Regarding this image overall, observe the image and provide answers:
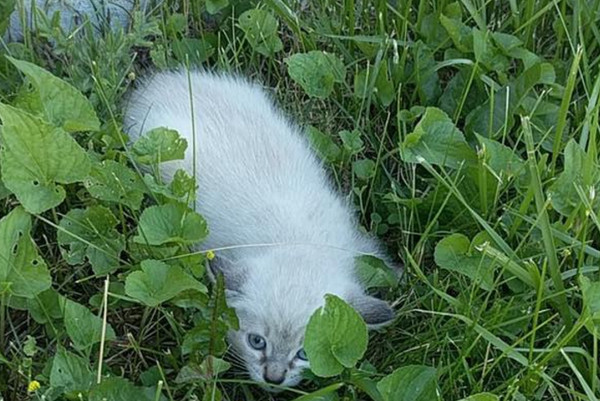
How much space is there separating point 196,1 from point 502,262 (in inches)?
54.3

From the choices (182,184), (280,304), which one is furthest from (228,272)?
(182,184)

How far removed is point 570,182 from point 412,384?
64 centimetres

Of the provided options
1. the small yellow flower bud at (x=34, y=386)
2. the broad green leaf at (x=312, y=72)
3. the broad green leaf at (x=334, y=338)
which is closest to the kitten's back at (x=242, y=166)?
the broad green leaf at (x=312, y=72)

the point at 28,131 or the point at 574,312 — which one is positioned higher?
the point at 28,131

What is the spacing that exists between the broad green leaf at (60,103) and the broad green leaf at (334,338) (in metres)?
0.73

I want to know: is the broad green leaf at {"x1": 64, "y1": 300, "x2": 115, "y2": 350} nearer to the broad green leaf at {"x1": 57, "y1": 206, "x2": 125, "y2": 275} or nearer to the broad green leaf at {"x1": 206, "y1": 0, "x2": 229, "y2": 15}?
the broad green leaf at {"x1": 57, "y1": 206, "x2": 125, "y2": 275}

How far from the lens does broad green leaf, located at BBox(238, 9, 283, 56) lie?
10.4 ft

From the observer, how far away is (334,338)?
2232mm

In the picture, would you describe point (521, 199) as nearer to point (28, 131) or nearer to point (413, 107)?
point (413, 107)

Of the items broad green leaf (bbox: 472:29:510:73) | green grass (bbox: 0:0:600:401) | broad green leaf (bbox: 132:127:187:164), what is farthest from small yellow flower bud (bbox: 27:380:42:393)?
broad green leaf (bbox: 472:29:510:73)

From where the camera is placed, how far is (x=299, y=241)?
9.08ft

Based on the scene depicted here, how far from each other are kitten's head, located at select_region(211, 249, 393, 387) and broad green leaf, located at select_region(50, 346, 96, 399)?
429mm

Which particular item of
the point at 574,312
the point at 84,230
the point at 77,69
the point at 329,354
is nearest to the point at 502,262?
the point at 574,312

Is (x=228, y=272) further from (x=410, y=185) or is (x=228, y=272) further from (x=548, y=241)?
(x=548, y=241)
